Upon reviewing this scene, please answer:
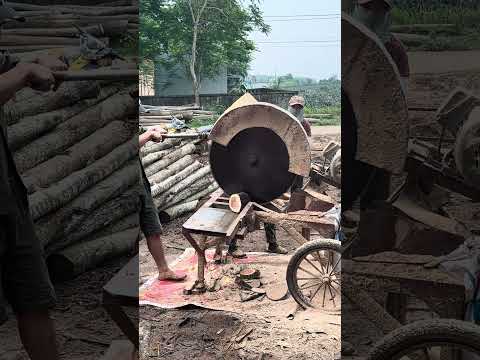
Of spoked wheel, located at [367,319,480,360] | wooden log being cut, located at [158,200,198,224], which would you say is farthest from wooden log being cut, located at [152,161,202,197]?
spoked wheel, located at [367,319,480,360]

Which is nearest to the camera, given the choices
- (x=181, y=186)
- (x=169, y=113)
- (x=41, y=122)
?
(x=41, y=122)

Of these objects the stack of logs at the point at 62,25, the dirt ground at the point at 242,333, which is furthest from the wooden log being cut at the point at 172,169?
the stack of logs at the point at 62,25

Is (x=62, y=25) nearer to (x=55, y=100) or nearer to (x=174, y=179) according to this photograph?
(x=55, y=100)

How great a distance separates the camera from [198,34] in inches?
194

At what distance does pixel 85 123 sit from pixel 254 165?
120 inches

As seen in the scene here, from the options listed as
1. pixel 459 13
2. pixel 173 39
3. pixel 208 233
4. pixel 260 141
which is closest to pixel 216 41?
pixel 173 39

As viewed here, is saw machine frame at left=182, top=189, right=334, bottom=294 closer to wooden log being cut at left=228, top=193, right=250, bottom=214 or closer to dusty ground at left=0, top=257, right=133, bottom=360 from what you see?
wooden log being cut at left=228, top=193, right=250, bottom=214

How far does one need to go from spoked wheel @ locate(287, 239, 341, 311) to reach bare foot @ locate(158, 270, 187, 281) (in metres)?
1.16

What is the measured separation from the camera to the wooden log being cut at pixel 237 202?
20.0 feet

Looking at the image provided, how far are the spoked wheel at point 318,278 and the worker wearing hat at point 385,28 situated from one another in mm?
3098

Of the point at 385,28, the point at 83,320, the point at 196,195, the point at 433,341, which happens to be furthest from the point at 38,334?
the point at 196,195

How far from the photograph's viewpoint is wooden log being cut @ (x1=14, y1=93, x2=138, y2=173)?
10.4 feet

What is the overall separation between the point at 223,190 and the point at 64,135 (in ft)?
10.7

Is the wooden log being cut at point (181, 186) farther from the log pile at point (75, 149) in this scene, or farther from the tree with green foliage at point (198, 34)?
the log pile at point (75, 149)
